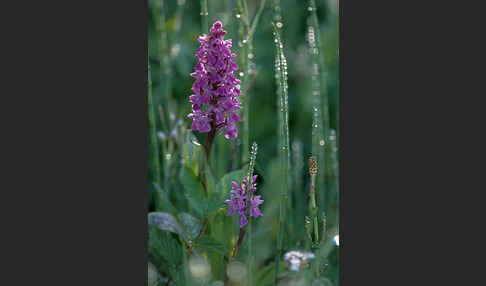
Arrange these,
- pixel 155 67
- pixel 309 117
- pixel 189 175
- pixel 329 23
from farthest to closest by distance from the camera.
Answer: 1. pixel 155 67
2. pixel 329 23
3. pixel 309 117
4. pixel 189 175

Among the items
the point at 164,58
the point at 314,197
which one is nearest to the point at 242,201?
the point at 314,197

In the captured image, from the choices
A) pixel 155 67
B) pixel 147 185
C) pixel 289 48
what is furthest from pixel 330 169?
pixel 155 67

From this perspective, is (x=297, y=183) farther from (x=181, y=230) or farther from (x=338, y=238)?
(x=181, y=230)

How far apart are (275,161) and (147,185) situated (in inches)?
29.9

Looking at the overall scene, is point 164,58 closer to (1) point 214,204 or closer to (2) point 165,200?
(2) point 165,200

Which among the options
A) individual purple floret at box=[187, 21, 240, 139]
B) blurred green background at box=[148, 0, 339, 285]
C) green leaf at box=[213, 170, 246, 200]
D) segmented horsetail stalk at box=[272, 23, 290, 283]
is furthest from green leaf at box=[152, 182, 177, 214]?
segmented horsetail stalk at box=[272, 23, 290, 283]

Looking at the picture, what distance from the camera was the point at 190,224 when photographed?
9.92ft

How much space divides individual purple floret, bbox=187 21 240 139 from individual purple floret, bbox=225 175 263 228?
31 centimetres

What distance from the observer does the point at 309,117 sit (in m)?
3.35

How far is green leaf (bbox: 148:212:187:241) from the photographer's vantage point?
3010 millimetres

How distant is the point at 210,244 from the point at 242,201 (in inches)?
11.0

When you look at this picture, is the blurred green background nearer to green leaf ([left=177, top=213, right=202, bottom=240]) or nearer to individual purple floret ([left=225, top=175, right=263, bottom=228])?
individual purple floret ([left=225, top=175, right=263, bottom=228])

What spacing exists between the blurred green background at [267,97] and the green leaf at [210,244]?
8.4 inches

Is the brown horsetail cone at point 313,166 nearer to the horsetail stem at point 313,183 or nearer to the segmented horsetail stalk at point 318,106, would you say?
the horsetail stem at point 313,183
